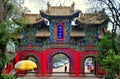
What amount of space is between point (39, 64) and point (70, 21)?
5.20m

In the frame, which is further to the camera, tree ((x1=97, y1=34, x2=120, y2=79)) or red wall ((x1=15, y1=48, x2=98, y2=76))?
red wall ((x1=15, y1=48, x2=98, y2=76))

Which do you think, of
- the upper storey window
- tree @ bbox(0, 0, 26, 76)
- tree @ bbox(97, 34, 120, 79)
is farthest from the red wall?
tree @ bbox(0, 0, 26, 76)

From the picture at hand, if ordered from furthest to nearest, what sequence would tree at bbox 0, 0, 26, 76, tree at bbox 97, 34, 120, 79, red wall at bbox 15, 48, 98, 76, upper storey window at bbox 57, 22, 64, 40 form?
upper storey window at bbox 57, 22, 64, 40 → red wall at bbox 15, 48, 98, 76 → tree at bbox 97, 34, 120, 79 → tree at bbox 0, 0, 26, 76

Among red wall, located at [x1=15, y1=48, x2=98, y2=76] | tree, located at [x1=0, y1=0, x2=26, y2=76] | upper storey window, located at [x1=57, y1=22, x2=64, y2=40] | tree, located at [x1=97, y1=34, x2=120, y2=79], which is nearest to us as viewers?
tree, located at [x1=0, y1=0, x2=26, y2=76]

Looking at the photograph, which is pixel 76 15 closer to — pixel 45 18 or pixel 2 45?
pixel 45 18

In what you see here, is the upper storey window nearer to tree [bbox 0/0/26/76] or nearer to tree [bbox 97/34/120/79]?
tree [bbox 97/34/120/79]

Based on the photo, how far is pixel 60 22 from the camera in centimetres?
3369

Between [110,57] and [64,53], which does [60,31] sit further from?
[110,57]

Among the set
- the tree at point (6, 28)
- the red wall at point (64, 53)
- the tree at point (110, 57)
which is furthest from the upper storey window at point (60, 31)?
the tree at point (6, 28)

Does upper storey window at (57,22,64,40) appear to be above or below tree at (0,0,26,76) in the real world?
above

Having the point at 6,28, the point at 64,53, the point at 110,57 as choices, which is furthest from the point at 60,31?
the point at 6,28

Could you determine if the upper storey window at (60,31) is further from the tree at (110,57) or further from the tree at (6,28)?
the tree at (6,28)

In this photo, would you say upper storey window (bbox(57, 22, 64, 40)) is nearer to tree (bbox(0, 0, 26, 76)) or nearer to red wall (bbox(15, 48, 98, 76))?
red wall (bbox(15, 48, 98, 76))

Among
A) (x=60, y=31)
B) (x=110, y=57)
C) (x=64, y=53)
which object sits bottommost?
(x=110, y=57)
